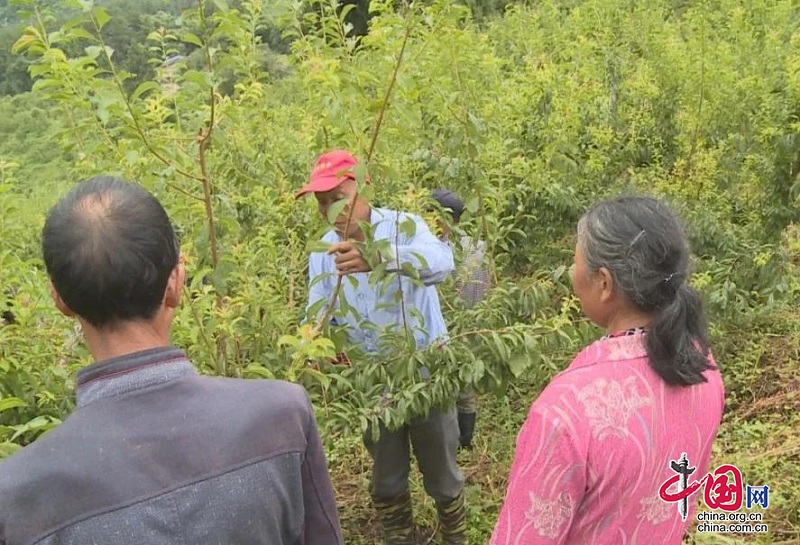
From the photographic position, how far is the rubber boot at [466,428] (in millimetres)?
3682

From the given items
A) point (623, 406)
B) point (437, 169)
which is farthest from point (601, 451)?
point (437, 169)

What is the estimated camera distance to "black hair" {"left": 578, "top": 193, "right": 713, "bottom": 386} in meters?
1.40

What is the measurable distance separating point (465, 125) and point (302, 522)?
1.77 metres

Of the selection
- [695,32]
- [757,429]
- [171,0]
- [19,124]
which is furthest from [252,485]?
[19,124]

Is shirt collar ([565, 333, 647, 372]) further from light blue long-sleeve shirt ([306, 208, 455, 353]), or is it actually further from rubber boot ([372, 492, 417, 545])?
rubber boot ([372, 492, 417, 545])

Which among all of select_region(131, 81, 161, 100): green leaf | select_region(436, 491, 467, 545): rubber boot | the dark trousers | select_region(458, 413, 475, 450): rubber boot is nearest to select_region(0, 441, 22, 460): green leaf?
select_region(131, 81, 161, 100): green leaf

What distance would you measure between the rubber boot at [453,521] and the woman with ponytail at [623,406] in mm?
1441

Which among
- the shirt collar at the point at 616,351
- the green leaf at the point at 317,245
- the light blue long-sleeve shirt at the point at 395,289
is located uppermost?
the green leaf at the point at 317,245

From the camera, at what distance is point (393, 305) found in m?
2.38

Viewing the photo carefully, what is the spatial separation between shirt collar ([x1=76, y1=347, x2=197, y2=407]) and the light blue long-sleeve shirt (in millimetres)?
1207

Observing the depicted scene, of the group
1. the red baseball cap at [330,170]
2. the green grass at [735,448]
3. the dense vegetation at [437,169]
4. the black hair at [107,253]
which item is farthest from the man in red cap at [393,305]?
the black hair at [107,253]

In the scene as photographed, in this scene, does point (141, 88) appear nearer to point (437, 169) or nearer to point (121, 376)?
point (121, 376)

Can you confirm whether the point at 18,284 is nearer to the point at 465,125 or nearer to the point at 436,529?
the point at 465,125

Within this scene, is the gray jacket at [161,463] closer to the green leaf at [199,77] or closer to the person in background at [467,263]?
the green leaf at [199,77]
